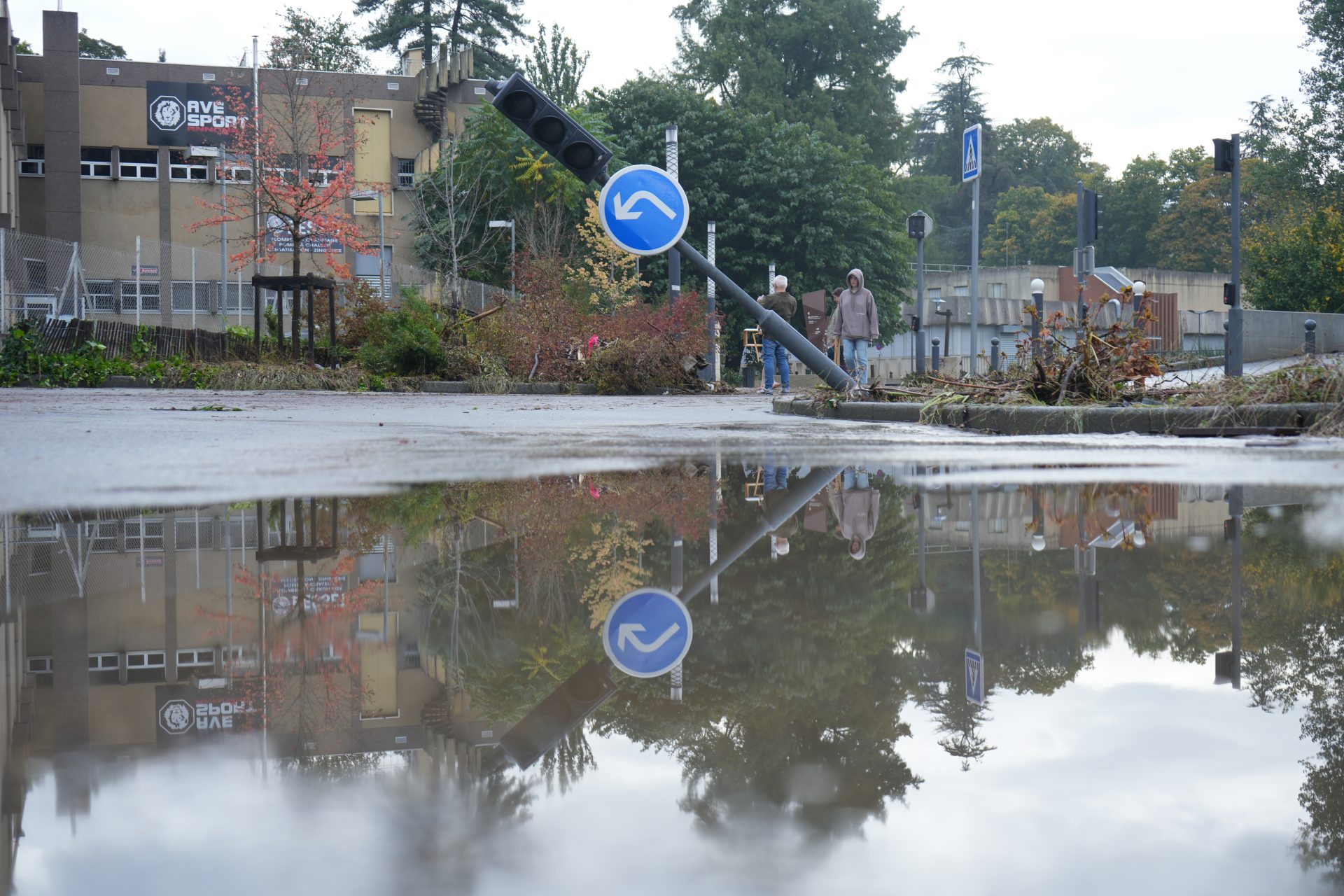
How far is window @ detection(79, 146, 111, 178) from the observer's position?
182 feet

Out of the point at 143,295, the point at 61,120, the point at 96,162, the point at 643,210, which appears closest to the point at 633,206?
the point at 643,210

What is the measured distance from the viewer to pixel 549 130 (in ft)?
36.7

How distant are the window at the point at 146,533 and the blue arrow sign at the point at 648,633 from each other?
63.7 inches

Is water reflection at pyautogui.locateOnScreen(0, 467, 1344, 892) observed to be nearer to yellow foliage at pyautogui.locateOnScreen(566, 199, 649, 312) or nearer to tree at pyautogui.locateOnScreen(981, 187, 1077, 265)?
yellow foliage at pyautogui.locateOnScreen(566, 199, 649, 312)

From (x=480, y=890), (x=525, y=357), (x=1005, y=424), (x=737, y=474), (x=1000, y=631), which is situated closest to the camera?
(x=480, y=890)

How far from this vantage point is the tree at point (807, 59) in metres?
64.0

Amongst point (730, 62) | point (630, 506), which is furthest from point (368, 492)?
point (730, 62)

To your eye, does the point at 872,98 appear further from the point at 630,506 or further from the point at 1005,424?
the point at 630,506

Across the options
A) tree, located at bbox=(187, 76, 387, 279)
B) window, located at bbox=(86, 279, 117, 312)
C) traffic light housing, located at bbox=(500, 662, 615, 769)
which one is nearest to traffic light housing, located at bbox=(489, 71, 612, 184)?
traffic light housing, located at bbox=(500, 662, 615, 769)

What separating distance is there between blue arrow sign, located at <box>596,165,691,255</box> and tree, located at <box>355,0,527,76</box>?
58.4m

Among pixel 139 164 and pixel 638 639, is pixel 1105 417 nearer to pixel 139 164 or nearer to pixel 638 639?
pixel 638 639

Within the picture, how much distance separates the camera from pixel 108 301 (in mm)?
37031

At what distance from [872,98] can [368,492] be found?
6340 centimetres

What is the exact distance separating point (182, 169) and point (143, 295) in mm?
14287
